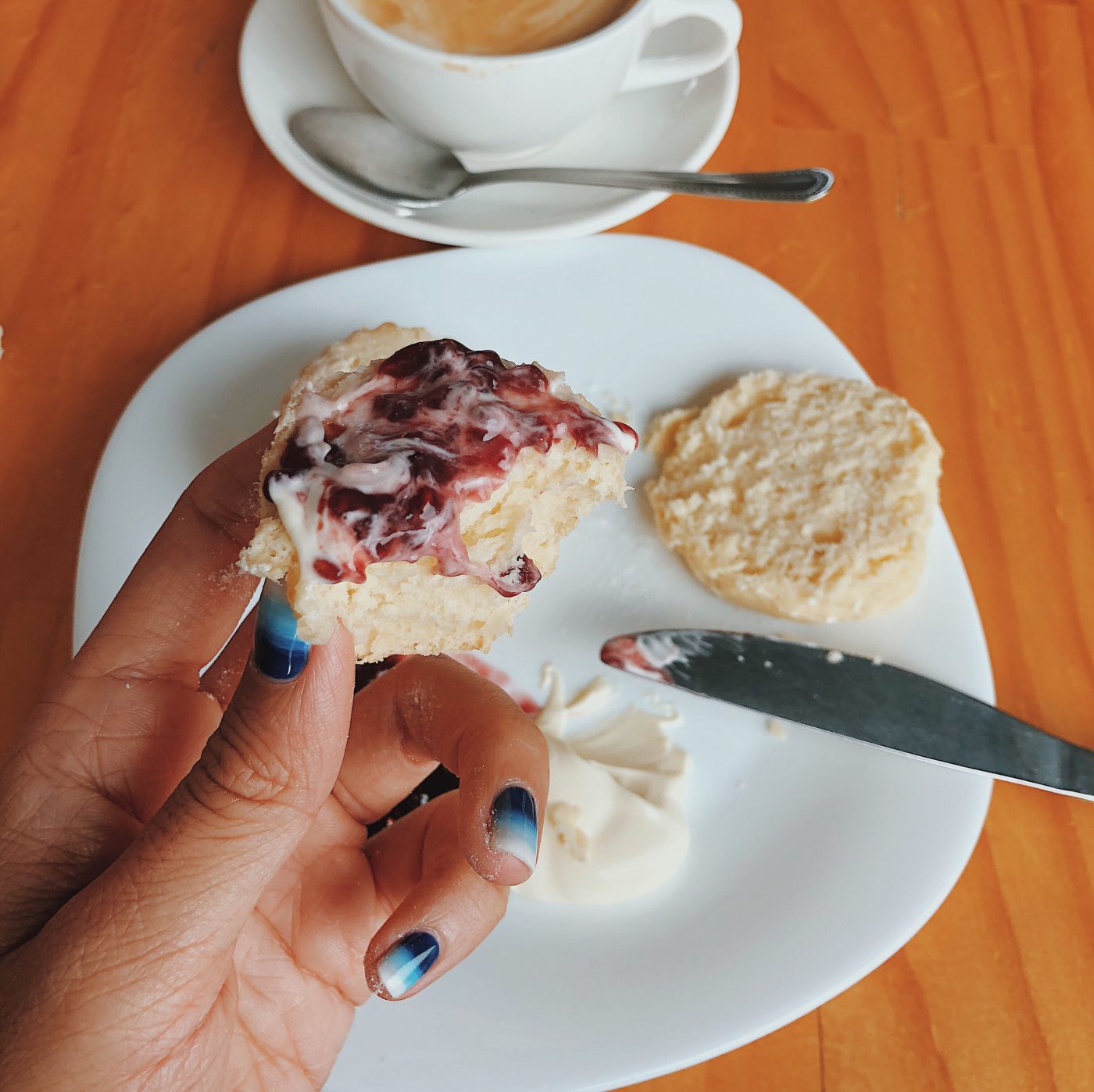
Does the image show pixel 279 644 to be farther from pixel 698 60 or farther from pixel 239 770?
pixel 698 60

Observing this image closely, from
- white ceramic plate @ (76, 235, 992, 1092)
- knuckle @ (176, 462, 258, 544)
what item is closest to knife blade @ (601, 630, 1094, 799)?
white ceramic plate @ (76, 235, 992, 1092)

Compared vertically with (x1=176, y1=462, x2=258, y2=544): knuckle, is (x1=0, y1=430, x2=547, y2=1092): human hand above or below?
below

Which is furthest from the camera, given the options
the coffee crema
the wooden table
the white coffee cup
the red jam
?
the coffee crema

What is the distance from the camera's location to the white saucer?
131cm

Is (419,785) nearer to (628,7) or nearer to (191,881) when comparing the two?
(191,881)

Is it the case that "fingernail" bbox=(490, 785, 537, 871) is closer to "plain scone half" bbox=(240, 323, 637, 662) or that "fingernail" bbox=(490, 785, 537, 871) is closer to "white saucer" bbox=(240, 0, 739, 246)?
"plain scone half" bbox=(240, 323, 637, 662)

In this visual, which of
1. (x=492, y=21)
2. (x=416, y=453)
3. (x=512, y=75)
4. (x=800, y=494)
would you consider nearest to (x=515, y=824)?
(x=416, y=453)

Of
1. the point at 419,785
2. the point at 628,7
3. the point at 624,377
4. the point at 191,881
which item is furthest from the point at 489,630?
the point at 628,7

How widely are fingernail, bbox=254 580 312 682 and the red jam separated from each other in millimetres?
79

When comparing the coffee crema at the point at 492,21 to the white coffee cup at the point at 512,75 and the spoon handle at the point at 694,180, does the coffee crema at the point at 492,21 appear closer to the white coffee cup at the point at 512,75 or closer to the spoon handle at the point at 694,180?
the white coffee cup at the point at 512,75

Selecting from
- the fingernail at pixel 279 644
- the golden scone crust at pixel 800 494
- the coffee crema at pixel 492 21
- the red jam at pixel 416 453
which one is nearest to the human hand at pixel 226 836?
the fingernail at pixel 279 644

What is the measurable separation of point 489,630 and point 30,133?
1.22 metres

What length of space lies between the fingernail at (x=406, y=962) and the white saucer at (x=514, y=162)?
2.85ft

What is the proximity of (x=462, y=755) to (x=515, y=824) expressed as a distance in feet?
0.38
